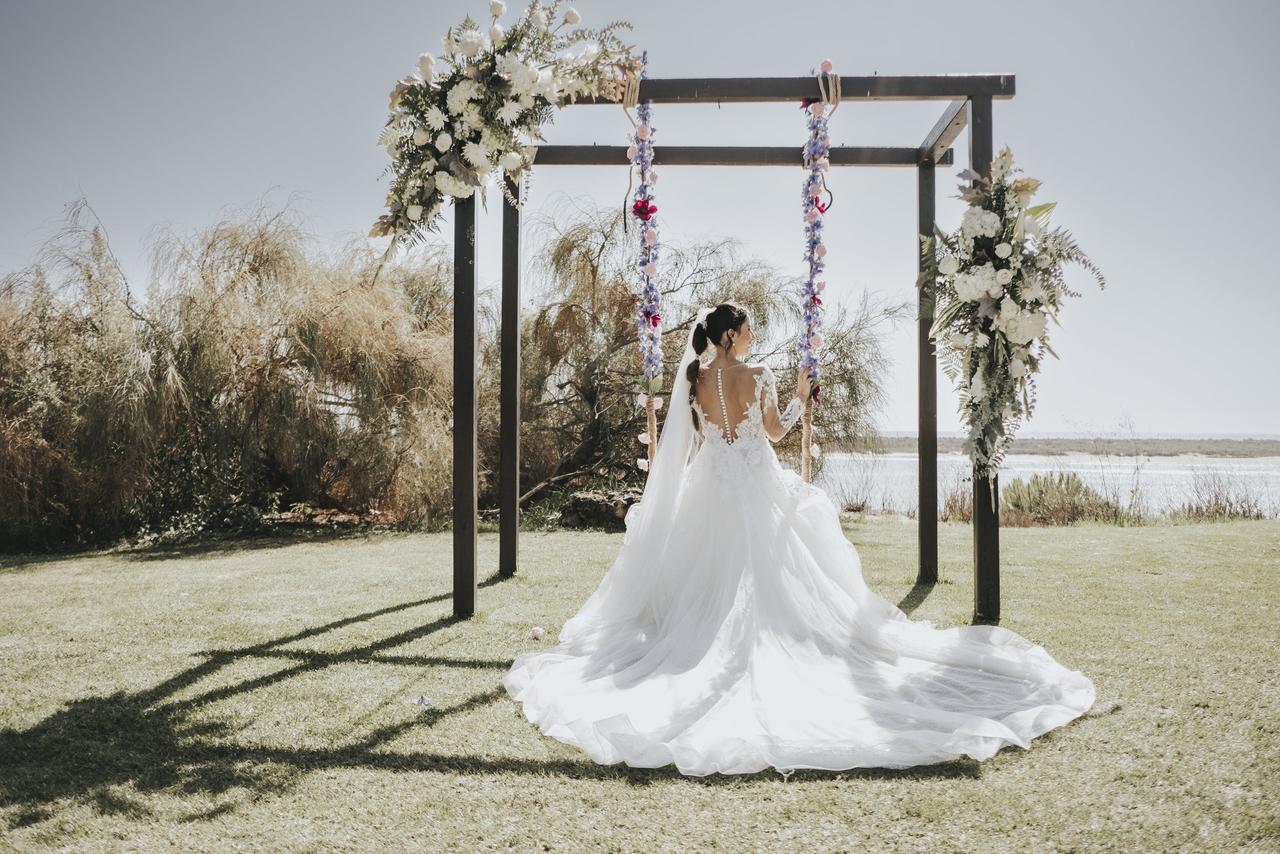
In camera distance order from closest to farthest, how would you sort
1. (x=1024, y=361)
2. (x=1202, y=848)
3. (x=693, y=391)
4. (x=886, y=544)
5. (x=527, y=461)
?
(x=1202, y=848) < (x=1024, y=361) < (x=693, y=391) < (x=886, y=544) < (x=527, y=461)

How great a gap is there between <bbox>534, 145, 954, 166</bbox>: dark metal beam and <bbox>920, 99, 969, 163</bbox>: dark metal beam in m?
0.10

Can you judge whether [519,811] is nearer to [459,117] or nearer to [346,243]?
[459,117]

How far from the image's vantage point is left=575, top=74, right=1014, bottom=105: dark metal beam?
4539mm

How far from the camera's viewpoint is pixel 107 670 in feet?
12.4

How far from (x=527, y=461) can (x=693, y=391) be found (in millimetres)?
6886

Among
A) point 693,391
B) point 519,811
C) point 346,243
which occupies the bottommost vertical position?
point 519,811

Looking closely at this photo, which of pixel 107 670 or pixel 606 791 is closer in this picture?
pixel 606 791

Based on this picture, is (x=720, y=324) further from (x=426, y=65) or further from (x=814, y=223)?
(x=426, y=65)

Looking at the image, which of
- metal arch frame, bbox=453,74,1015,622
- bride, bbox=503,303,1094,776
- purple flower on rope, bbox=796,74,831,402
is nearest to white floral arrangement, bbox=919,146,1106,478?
metal arch frame, bbox=453,74,1015,622

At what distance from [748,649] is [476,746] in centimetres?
131

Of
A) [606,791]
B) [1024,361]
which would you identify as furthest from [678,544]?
[1024,361]

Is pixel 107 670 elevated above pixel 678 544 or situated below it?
below

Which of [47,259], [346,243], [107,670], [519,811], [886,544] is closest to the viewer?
[519,811]

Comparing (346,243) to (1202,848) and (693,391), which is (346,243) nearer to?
(693,391)
